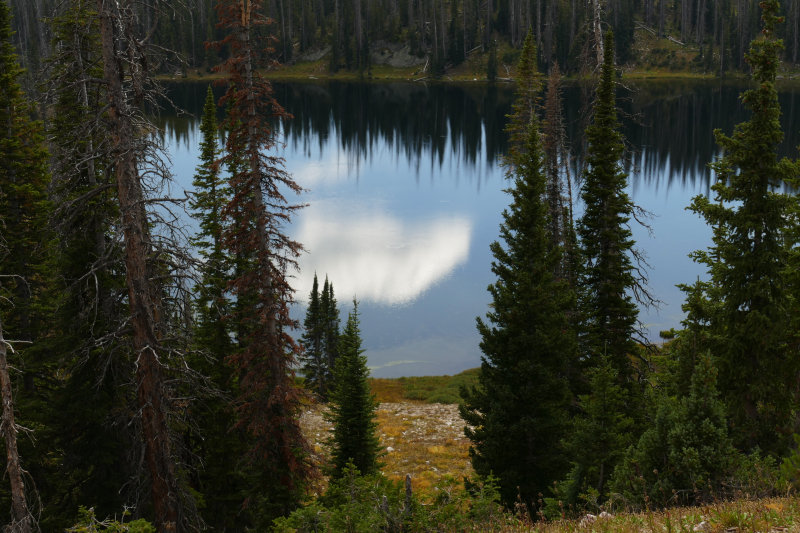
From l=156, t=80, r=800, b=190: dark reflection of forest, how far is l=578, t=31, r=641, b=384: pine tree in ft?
155

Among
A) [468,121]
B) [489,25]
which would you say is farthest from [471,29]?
[468,121]

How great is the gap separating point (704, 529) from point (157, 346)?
31.1 feet


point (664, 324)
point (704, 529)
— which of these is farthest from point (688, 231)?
point (704, 529)

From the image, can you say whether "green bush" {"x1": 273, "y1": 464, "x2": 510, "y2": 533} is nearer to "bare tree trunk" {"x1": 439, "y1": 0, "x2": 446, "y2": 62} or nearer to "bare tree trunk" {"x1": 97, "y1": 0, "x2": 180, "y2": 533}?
"bare tree trunk" {"x1": 97, "y1": 0, "x2": 180, "y2": 533}

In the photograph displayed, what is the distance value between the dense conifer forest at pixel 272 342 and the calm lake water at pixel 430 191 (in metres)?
Answer: 4.93

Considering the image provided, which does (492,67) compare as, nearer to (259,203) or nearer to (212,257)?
(212,257)

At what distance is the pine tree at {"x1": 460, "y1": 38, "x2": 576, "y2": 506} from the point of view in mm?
16172

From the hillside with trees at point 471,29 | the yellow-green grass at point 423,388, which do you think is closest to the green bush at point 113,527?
the yellow-green grass at point 423,388

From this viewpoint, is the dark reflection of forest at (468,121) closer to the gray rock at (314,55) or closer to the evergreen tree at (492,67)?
the evergreen tree at (492,67)

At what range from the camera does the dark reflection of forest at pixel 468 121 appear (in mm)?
84250

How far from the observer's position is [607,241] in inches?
855

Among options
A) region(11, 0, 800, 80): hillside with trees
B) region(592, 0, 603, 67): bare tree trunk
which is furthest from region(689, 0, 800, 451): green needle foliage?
region(11, 0, 800, 80): hillside with trees

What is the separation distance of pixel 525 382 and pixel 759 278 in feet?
23.4

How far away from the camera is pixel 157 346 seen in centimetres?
1142
